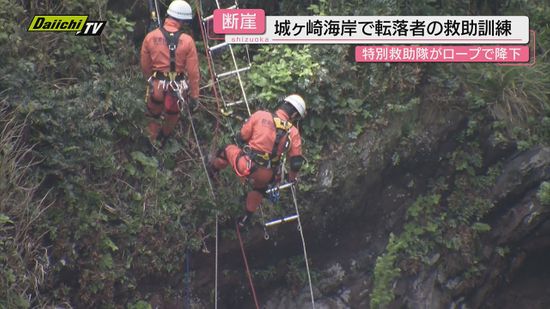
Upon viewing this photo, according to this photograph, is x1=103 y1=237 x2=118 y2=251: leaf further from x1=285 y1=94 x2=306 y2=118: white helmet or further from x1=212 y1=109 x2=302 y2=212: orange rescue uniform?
x1=285 y1=94 x2=306 y2=118: white helmet

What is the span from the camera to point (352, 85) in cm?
1239

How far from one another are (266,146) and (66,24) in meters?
3.00

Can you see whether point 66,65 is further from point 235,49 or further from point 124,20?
point 235,49

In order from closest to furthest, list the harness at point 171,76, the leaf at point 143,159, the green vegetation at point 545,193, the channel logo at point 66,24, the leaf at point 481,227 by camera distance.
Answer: the harness at point 171,76
the channel logo at point 66,24
the leaf at point 143,159
the green vegetation at point 545,193
the leaf at point 481,227

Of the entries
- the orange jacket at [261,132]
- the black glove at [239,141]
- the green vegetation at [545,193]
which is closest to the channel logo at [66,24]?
the black glove at [239,141]

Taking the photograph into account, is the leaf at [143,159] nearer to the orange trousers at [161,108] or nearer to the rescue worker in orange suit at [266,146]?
the orange trousers at [161,108]

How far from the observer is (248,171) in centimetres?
1038

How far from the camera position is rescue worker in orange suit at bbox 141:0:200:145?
10.3 meters

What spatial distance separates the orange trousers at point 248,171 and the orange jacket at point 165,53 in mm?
1087

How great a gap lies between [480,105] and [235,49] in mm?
3780

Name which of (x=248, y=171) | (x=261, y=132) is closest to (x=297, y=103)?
(x=261, y=132)

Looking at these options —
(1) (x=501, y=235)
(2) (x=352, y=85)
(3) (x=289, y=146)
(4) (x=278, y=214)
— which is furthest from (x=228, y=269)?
(1) (x=501, y=235)

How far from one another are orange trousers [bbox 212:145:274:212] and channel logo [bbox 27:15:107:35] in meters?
2.33

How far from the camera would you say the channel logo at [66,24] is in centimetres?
1066
